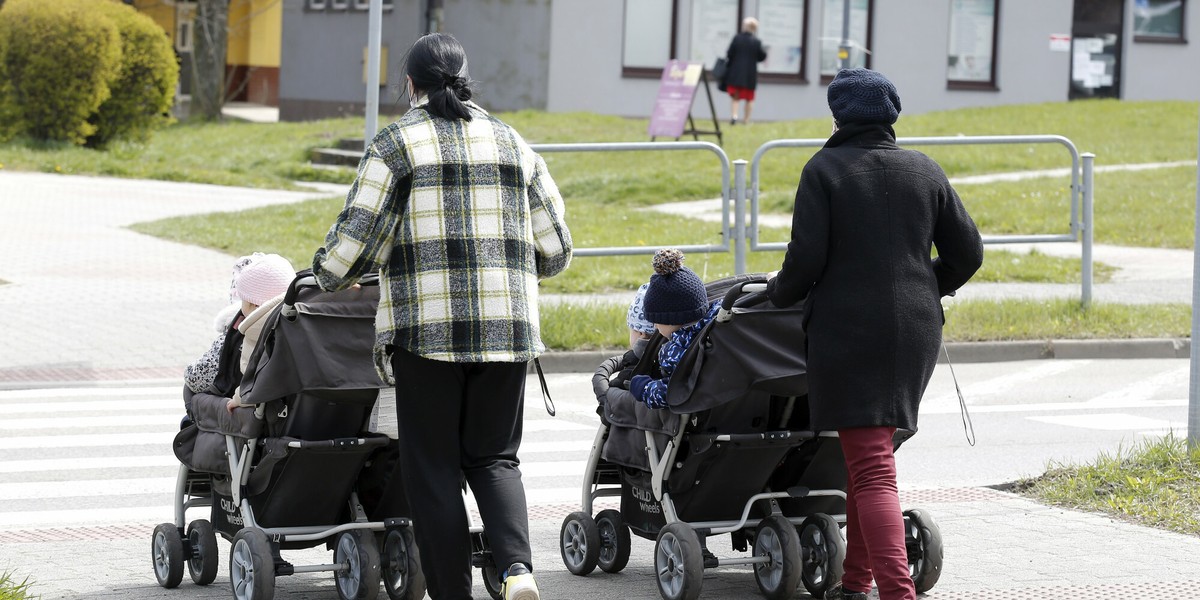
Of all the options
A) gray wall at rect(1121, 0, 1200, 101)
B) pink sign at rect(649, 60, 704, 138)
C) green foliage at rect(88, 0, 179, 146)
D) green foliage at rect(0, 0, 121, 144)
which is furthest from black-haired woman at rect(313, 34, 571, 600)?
gray wall at rect(1121, 0, 1200, 101)

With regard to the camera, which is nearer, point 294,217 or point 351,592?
point 351,592

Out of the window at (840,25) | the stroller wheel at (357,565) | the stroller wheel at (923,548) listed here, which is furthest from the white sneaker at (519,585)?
the window at (840,25)

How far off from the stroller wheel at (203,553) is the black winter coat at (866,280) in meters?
2.24

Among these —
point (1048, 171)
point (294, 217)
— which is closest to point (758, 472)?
point (294, 217)

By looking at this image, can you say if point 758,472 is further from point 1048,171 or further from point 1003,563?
point 1048,171

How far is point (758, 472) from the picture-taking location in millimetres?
5859

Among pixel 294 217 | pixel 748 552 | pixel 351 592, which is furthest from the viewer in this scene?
pixel 294 217

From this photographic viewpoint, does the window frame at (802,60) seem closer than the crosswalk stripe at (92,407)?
No

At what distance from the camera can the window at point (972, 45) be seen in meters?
35.3

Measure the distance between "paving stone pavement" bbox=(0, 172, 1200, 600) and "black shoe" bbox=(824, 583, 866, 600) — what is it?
0.44m

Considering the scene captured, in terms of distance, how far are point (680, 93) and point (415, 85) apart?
20.7 m

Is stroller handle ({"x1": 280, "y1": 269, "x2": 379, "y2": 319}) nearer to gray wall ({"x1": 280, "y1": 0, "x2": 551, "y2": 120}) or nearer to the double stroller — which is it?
the double stroller

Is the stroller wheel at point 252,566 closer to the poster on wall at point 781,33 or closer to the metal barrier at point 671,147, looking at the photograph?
the metal barrier at point 671,147

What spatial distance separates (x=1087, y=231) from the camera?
13445 millimetres
